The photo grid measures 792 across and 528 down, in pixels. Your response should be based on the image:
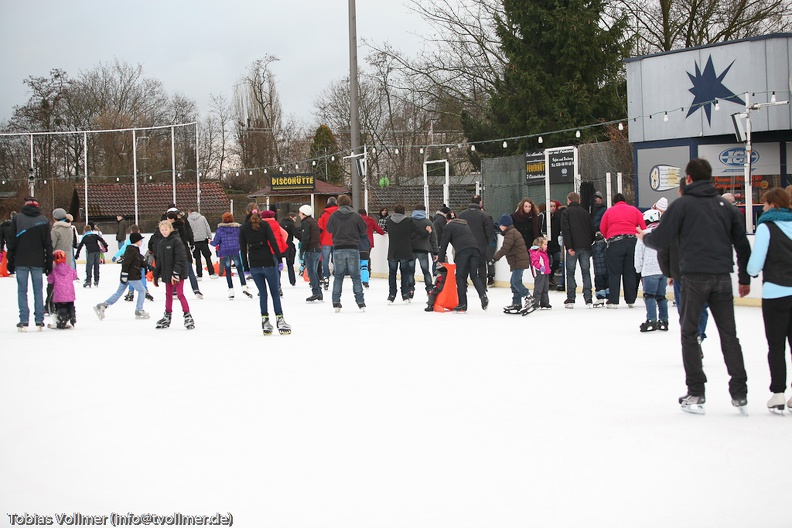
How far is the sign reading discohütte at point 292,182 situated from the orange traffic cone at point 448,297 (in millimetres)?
26614

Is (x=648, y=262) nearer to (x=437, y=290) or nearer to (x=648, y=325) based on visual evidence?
(x=648, y=325)

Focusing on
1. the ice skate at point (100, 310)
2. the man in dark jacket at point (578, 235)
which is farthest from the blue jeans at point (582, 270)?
the ice skate at point (100, 310)

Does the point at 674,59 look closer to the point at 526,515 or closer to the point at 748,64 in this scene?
the point at 748,64

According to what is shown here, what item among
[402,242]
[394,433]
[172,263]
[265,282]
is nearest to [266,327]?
[265,282]

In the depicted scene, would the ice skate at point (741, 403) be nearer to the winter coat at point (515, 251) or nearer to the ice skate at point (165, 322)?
the winter coat at point (515, 251)

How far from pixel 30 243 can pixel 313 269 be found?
20.1 feet

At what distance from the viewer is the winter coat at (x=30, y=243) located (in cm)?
1285

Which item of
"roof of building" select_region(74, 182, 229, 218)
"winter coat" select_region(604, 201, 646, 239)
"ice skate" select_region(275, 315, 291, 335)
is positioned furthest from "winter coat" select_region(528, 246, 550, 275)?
"roof of building" select_region(74, 182, 229, 218)

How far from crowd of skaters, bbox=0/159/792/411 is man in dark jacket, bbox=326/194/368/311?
2 centimetres

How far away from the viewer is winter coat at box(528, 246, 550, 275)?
1467 centimetres

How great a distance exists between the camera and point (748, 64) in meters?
22.5

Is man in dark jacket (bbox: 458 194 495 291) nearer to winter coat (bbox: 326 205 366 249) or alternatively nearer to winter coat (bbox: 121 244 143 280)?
winter coat (bbox: 326 205 366 249)

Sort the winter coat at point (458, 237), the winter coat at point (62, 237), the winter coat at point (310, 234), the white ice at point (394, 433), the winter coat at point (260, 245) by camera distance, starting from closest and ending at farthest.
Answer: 1. the white ice at point (394, 433)
2. the winter coat at point (260, 245)
3. the winter coat at point (458, 237)
4. the winter coat at point (62, 237)
5. the winter coat at point (310, 234)

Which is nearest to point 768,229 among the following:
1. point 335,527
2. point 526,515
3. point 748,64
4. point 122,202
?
point 526,515
